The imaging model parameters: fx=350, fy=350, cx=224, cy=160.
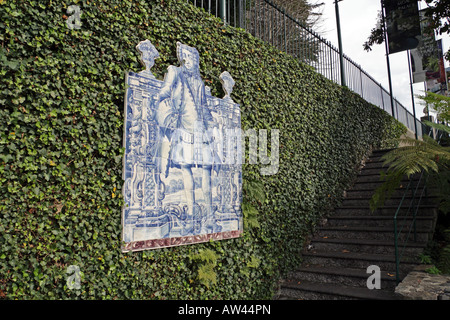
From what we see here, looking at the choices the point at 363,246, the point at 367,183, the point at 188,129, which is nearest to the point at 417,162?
Answer: the point at 363,246

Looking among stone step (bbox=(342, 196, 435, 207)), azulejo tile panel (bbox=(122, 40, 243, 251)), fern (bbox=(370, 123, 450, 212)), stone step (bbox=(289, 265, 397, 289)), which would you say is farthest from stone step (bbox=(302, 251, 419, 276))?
azulejo tile panel (bbox=(122, 40, 243, 251))

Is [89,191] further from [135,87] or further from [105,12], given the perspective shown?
[105,12]

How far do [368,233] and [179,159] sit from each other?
3.68 meters

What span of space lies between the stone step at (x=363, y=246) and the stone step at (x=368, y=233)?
6.3 inches

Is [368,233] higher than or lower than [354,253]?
higher

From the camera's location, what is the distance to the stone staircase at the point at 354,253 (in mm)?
4625

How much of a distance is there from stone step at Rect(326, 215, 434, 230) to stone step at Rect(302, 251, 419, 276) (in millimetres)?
811

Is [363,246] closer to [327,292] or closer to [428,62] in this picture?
[327,292]

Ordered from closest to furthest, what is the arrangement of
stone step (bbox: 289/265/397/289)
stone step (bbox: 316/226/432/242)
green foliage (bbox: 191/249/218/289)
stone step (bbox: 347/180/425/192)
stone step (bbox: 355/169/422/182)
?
green foliage (bbox: 191/249/218/289) < stone step (bbox: 289/265/397/289) < stone step (bbox: 316/226/432/242) < stone step (bbox: 347/180/425/192) < stone step (bbox: 355/169/422/182)

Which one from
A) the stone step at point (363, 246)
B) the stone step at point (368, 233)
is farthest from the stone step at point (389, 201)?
the stone step at point (363, 246)

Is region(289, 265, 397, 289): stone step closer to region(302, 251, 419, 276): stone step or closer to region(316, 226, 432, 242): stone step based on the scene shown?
Result: region(302, 251, 419, 276): stone step

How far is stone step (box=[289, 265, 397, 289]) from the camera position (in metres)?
4.54

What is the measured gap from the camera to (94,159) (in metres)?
3.11

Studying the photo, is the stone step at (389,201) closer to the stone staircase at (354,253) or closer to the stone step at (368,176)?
the stone staircase at (354,253)
